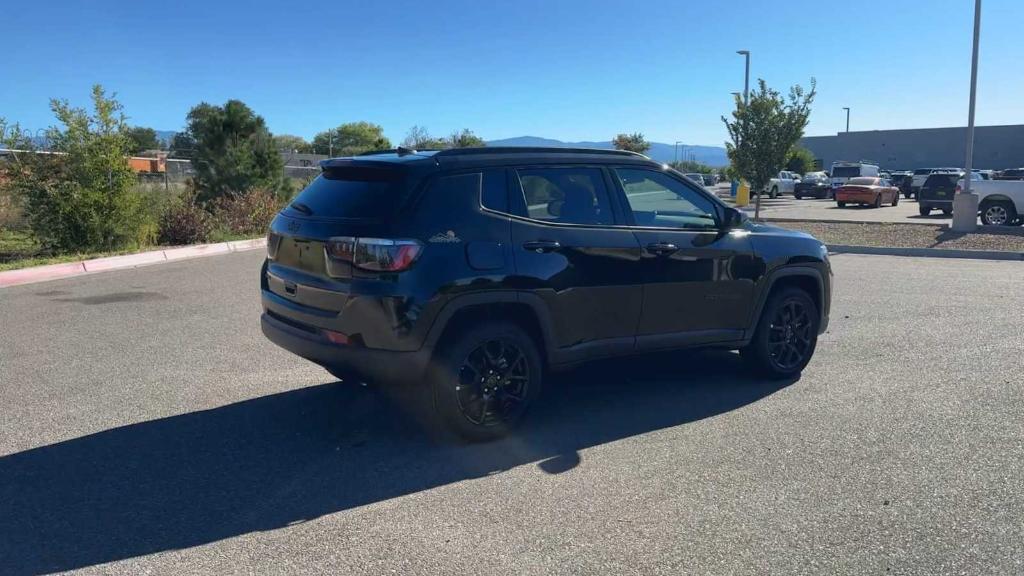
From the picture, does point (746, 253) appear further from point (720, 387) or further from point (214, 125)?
point (214, 125)

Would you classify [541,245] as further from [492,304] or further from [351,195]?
[351,195]

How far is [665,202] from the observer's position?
6.07 m

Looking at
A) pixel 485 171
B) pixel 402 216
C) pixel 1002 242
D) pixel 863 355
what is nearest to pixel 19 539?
pixel 402 216

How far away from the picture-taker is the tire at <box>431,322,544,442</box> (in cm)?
485

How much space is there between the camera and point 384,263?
15.0ft

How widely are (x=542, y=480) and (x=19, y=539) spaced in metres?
2.65

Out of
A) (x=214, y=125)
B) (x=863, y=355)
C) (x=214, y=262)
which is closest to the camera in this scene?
(x=863, y=355)

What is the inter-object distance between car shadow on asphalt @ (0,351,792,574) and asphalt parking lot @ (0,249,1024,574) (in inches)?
0.7

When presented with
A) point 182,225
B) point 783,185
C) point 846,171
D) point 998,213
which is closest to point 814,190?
point 783,185

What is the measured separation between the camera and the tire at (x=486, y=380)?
4852 mm

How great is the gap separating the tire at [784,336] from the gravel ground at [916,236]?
1248 centimetres

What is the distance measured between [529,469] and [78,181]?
12.5 meters

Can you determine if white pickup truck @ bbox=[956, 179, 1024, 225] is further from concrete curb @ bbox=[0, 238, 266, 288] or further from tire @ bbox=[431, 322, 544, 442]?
tire @ bbox=[431, 322, 544, 442]

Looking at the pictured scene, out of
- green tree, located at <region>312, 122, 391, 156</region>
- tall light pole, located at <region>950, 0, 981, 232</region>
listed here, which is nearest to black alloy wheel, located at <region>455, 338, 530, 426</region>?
tall light pole, located at <region>950, 0, 981, 232</region>
